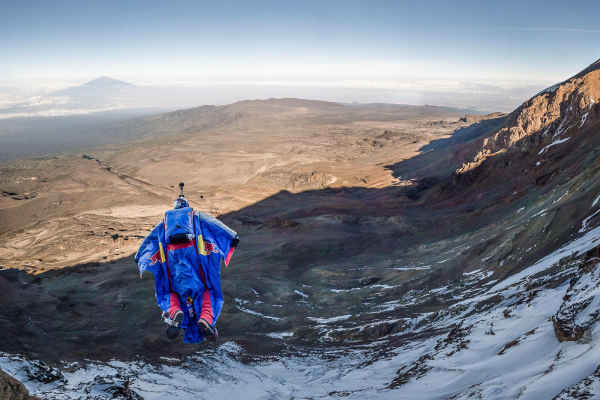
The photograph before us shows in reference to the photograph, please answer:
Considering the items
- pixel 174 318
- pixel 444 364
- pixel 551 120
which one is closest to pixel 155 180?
pixel 551 120

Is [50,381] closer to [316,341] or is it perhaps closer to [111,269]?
[316,341]

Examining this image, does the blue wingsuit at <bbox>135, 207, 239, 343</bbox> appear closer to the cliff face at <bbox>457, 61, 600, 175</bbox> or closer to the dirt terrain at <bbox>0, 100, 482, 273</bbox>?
the dirt terrain at <bbox>0, 100, 482, 273</bbox>

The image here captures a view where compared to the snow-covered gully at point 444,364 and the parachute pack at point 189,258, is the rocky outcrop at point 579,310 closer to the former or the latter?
the snow-covered gully at point 444,364

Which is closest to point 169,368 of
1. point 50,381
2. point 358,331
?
point 50,381

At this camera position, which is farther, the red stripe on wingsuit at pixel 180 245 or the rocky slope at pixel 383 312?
the red stripe on wingsuit at pixel 180 245

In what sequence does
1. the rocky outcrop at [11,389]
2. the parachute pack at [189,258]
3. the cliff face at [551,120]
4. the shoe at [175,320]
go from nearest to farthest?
the rocky outcrop at [11,389]
the shoe at [175,320]
the parachute pack at [189,258]
the cliff face at [551,120]

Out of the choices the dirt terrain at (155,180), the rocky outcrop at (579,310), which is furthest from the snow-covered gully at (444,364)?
the dirt terrain at (155,180)

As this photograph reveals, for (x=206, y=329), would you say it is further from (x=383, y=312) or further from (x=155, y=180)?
(x=155, y=180)
